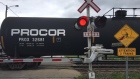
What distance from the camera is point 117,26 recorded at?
15727 mm

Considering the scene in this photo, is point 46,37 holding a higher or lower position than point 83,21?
lower

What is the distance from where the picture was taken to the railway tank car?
50.6 feet

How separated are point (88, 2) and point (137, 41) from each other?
620cm

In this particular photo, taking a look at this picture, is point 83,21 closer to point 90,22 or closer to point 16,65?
point 90,22

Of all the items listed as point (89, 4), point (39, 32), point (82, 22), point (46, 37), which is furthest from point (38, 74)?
point (89, 4)

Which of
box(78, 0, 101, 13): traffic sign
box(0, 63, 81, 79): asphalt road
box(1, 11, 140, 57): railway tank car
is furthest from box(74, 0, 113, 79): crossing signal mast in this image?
box(1, 11, 140, 57): railway tank car

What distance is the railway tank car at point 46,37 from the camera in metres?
15.4

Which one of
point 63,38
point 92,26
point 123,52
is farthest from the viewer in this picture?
point 63,38

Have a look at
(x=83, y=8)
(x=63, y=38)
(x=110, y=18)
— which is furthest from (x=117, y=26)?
(x=83, y=8)

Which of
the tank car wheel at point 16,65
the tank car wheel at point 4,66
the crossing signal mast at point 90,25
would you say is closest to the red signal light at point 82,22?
the crossing signal mast at point 90,25

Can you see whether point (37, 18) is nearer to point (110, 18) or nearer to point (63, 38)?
point (63, 38)

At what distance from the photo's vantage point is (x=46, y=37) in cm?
1541

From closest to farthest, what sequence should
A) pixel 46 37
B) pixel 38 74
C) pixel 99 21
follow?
1. pixel 99 21
2. pixel 38 74
3. pixel 46 37

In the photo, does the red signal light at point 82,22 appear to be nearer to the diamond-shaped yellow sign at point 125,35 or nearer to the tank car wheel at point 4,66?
the diamond-shaped yellow sign at point 125,35
